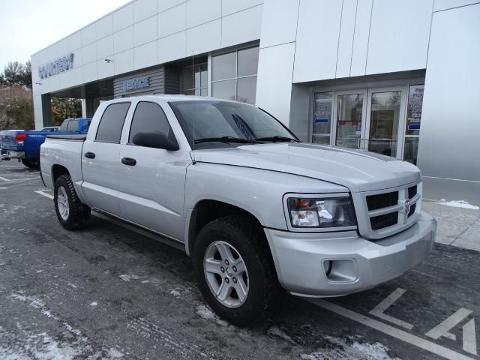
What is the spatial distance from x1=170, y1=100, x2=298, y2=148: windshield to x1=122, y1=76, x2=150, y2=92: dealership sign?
53.2 ft

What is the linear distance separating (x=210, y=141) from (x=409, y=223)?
6.08 ft

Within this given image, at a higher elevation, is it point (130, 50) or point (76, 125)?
point (130, 50)

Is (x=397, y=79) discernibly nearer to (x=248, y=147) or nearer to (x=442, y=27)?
(x=442, y=27)

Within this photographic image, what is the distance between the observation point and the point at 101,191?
4715 millimetres

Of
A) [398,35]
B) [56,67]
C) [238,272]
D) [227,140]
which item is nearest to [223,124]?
[227,140]

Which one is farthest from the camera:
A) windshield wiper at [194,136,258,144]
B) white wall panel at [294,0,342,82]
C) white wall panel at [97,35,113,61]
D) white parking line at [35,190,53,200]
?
white wall panel at [97,35,113,61]

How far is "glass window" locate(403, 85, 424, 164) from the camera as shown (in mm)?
9258

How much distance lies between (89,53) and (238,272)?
80.5ft

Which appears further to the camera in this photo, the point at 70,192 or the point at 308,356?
the point at 70,192

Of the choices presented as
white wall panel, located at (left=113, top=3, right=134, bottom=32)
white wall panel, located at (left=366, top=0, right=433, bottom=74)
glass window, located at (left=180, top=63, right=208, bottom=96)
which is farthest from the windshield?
white wall panel, located at (left=113, top=3, right=134, bottom=32)

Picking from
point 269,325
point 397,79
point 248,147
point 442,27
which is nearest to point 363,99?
point 397,79

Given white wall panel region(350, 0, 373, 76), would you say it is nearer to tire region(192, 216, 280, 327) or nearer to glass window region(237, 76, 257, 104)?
glass window region(237, 76, 257, 104)

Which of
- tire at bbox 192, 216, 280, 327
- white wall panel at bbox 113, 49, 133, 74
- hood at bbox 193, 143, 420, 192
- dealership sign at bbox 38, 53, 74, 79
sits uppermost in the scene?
dealership sign at bbox 38, 53, 74, 79

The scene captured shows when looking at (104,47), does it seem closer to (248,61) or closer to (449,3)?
(248,61)
